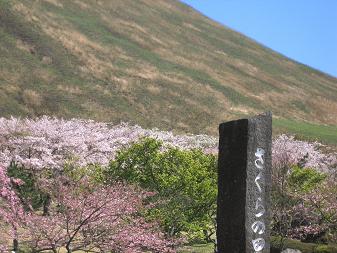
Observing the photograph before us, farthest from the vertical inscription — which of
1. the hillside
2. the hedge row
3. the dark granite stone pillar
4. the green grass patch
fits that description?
the green grass patch

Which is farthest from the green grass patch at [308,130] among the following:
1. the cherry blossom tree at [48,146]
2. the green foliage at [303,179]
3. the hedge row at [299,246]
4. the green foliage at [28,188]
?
the hedge row at [299,246]

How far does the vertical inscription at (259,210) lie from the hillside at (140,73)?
46917mm

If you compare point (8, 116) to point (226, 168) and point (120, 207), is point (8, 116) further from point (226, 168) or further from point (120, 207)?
point (226, 168)

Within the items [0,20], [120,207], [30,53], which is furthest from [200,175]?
[0,20]

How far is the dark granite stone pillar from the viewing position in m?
7.64

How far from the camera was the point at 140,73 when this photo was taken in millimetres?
83188

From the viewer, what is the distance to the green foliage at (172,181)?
1783cm

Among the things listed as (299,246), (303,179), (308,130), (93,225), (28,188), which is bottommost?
(299,246)

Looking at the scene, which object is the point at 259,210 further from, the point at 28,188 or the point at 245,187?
the point at 28,188

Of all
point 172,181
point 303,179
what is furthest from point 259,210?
point 303,179

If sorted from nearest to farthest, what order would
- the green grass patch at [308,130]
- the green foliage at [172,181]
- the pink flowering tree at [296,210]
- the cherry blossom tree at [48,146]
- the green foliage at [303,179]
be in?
the green foliage at [172,181] < the pink flowering tree at [296,210] < the green foliage at [303,179] < the cherry blossom tree at [48,146] < the green grass patch at [308,130]

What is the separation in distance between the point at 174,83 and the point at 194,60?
18.9 m

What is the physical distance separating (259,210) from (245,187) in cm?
42

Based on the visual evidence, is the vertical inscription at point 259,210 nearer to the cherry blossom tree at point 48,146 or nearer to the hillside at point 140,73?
the cherry blossom tree at point 48,146
